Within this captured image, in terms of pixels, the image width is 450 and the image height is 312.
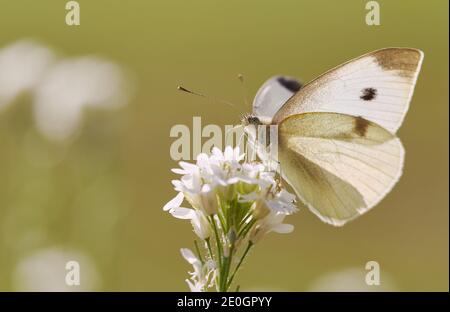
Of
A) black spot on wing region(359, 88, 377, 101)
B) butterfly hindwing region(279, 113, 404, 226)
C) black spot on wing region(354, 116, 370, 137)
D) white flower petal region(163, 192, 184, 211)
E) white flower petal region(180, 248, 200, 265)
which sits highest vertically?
black spot on wing region(359, 88, 377, 101)

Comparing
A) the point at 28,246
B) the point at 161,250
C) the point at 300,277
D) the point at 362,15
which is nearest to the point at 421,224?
the point at 300,277

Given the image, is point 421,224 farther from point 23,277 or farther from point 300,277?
point 23,277

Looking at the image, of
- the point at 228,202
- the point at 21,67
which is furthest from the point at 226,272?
the point at 21,67

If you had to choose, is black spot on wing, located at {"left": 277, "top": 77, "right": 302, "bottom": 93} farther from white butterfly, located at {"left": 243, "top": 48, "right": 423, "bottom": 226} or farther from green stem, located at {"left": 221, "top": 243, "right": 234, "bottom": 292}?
green stem, located at {"left": 221, "top": 243, "right": 234, "bottom": 292}

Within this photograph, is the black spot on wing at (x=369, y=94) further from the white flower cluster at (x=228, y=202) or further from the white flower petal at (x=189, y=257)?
the white flower petal at (x=189, y=257)

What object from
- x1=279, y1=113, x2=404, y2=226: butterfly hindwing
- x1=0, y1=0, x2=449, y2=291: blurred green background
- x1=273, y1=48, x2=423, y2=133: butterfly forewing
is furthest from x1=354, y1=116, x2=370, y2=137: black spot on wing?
x1=0, y1=0, x2=449, y2=291: blurred green background

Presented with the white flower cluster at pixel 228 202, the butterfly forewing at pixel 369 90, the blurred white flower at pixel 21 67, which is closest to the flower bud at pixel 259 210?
the white flower cluster at pixel 228 202

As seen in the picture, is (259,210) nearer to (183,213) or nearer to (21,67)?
(183,213)
